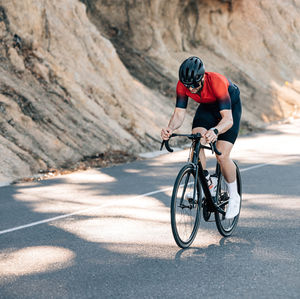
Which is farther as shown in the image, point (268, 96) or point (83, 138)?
point (268, 96)

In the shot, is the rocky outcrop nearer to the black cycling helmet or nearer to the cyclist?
the cyclist

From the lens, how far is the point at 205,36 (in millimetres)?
29906

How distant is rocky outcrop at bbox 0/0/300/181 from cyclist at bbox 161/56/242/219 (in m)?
5.97

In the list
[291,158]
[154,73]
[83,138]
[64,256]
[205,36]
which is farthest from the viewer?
[205,36]

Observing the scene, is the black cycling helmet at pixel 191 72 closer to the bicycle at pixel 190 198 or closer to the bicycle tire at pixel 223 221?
the bicycle at pixel 190 198

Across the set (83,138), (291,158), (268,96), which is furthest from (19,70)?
(268,96)

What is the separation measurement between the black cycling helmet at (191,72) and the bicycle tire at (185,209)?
87 centimetres

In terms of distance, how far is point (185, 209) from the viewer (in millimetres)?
6348

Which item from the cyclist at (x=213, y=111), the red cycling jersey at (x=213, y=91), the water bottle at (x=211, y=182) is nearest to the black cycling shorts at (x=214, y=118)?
the cyclist at (x=213, y=111)

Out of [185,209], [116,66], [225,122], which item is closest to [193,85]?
[225,122]

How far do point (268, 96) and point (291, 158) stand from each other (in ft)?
47.1

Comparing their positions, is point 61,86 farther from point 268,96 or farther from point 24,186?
point 268,96

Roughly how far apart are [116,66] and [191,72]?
1453 cm

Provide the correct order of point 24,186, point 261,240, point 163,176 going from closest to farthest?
point 261,240 < point 24,186 < point 163,176
